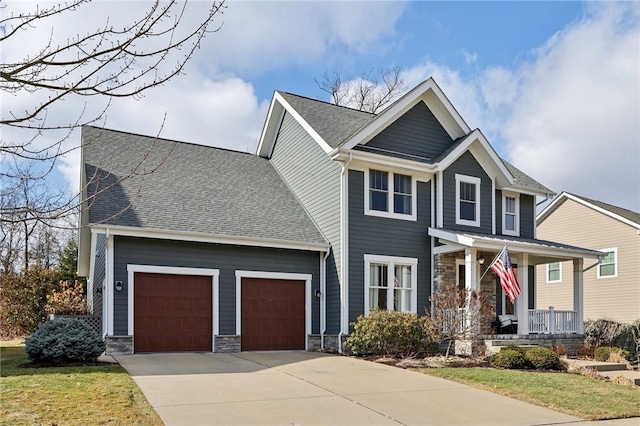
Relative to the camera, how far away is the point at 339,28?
37.2 feet

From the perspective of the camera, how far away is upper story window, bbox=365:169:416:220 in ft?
57.0

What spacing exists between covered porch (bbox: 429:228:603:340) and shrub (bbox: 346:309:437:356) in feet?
6.24

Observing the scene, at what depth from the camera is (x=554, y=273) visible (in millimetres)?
27781

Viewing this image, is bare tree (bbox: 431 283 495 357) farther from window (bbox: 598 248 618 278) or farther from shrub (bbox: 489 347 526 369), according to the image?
window (bbox: 598 248 618 278)

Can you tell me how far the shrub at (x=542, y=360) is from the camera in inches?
543

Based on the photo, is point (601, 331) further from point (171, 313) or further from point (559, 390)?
point (171, 313)

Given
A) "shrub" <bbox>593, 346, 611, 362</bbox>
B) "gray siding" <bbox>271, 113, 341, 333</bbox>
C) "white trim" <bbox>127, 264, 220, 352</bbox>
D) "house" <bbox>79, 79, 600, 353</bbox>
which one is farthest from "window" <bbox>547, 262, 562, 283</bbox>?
"white trim" <bbox>127, 264, 220, 352</bbox>

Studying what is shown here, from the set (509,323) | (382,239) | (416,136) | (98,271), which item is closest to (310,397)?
(382,239)

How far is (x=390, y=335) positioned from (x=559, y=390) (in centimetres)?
481

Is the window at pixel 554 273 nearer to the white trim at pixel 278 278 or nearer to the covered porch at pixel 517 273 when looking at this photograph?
the covered porch at pixel 517 273

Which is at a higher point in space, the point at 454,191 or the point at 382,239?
the point at 454,191

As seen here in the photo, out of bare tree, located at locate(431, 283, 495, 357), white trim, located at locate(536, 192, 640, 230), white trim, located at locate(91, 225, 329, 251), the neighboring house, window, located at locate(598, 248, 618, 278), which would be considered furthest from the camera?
window, located at locate(598, 248, 618, 278)

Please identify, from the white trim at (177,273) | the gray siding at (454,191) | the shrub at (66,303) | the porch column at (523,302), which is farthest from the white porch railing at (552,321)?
the shrub at (66,303)

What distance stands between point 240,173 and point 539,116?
34.4ft
